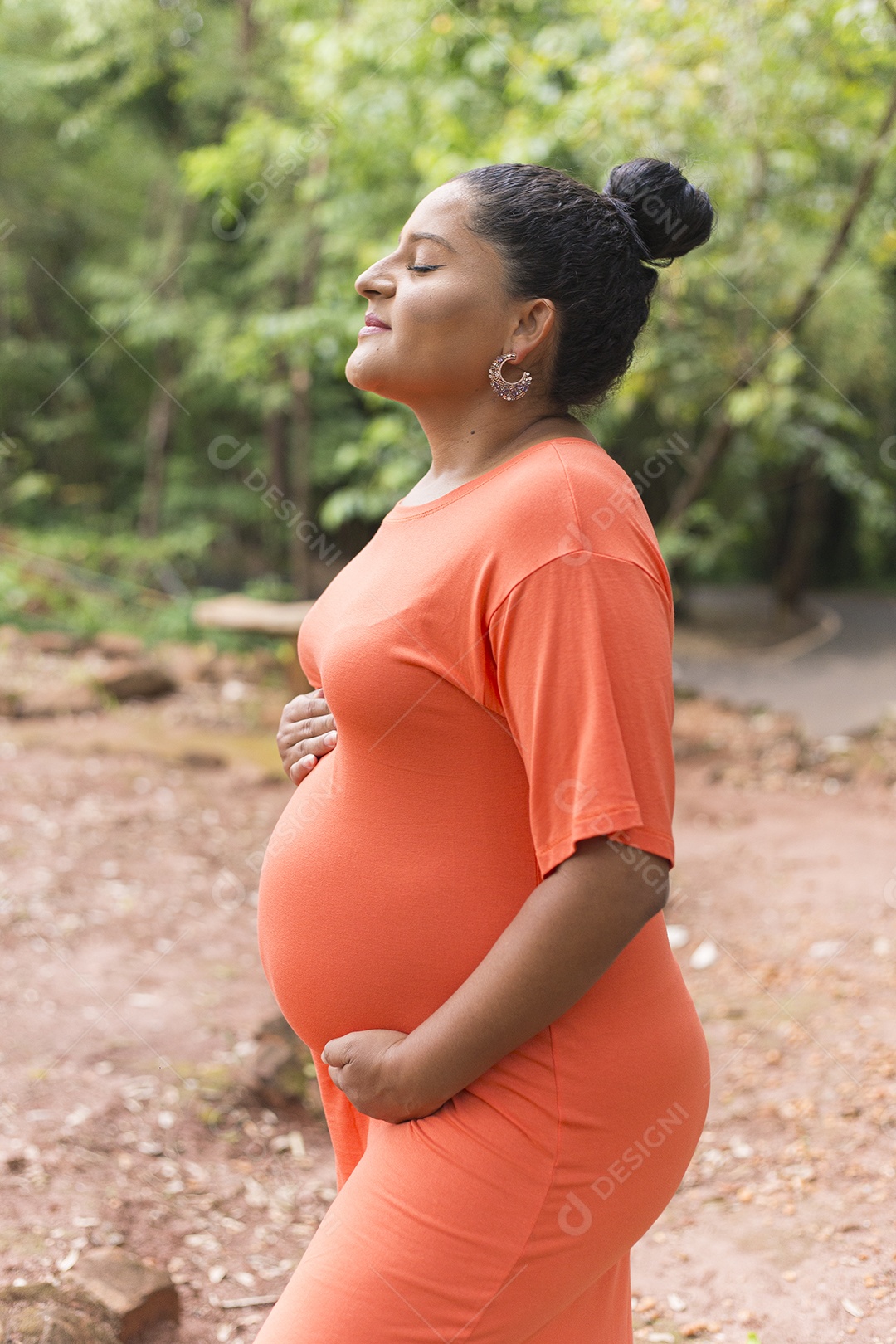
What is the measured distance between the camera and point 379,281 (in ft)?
4.70

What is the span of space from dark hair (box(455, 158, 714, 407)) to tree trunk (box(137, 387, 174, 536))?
40.6 ft

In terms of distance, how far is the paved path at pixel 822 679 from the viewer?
30.9 ft

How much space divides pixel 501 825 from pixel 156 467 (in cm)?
1294

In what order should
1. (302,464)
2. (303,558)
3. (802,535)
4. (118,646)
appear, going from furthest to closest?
(802,535), (303,558), (302,464), (118,646)

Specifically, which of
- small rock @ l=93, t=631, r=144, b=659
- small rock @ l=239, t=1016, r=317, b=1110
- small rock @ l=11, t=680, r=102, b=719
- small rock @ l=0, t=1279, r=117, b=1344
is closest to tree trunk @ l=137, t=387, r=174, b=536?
small rock @ l=93, t=631, r=144, b=659

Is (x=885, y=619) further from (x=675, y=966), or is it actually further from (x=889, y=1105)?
(x=675, y=966)

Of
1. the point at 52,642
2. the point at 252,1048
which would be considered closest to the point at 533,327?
the point at 252,1048

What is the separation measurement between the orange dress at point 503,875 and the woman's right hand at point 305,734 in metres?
0.26

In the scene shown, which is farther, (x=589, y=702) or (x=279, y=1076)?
(x=279, y=1076)

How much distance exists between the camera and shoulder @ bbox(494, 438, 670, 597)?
46.2 inches

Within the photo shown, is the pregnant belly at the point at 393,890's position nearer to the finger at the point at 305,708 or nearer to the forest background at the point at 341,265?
the finger at the point at 305,708

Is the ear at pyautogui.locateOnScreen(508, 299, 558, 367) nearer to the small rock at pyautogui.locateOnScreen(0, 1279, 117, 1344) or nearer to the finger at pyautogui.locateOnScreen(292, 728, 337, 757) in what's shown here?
the finger at pyautogui.locateOnScreen(292, 728, 337, 757)

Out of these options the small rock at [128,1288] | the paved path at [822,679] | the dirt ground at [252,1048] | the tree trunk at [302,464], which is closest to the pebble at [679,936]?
the dirt ground at [252,1048]

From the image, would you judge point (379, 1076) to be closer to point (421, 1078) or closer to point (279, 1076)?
point (421, 1078)
